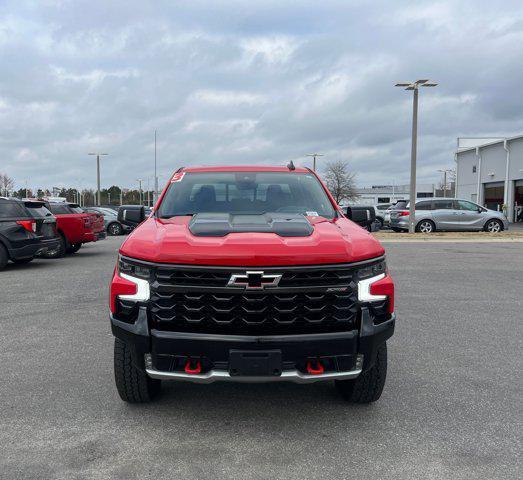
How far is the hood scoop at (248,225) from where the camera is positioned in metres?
3.33

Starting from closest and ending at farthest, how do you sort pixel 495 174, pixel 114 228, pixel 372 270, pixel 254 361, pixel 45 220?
1. pixel 254 361
2. pixel 372 270
3. pixel 45 220
4. pixel 114 228
5. pixel 495 174

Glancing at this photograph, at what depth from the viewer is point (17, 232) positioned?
428 inches

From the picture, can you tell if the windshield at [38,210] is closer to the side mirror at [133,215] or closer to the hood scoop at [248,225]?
the side mirror at [133,215]

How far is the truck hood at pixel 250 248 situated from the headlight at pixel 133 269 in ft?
0.15

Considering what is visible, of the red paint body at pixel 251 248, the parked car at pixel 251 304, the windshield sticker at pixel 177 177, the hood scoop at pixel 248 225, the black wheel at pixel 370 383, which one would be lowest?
the black wheel at pixel 370 383

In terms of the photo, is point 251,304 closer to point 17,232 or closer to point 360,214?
point 360,214

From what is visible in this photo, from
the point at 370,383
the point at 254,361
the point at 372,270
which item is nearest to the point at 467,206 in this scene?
the point at 370,383

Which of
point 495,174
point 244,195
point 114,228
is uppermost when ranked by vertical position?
point 495,174

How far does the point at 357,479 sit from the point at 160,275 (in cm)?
161

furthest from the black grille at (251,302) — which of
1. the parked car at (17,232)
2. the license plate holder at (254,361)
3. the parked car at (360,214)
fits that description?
the parked car at (17,232)

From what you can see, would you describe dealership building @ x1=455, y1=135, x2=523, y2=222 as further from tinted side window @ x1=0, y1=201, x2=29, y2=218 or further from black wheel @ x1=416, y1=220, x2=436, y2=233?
tinted side window @ x1=0, y1=201, x2=29, y2=218

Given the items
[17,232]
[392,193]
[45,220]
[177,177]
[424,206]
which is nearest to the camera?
[177,177]

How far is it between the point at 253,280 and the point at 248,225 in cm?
61

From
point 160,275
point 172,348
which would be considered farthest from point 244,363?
point 160,275
